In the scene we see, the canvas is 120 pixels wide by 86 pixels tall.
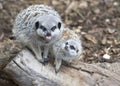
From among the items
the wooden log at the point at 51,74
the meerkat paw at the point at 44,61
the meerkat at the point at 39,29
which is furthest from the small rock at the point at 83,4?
the meerkat paw at the point at 44,61

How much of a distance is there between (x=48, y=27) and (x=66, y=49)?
38 centimetres

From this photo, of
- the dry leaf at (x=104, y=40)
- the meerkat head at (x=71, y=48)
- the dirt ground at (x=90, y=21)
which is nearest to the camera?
the meerkat head at (x=71, y=48)

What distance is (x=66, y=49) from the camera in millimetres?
4574

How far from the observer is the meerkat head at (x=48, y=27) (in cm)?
435

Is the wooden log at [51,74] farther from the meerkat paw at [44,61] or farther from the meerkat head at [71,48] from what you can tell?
the meerkat head at [71,48]

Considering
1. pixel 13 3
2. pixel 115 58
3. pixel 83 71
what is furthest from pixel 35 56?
pixel 13 3

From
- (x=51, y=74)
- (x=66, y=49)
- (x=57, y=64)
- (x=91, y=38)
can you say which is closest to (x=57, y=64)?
(x=57, y=64)

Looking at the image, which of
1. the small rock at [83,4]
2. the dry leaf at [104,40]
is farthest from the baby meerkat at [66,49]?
the small rock at [83,4]

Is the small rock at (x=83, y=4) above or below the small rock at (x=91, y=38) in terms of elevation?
above

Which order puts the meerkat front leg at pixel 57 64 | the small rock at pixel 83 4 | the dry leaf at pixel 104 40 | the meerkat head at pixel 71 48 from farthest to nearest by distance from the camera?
the small rock at pixel 83 4, the dry leaf at pixel 104 40, the meerkat front leg at pixel 57 64, the meerkat head at pixel 71 48

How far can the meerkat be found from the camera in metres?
4.39

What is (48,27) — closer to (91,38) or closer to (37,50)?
(37,50)

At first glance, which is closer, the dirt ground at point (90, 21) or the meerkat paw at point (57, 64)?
the meerkat paw at point (57, 64)

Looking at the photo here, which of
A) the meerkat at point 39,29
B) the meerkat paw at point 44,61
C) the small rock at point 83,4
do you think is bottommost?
the meerkat paw at point 44,61
